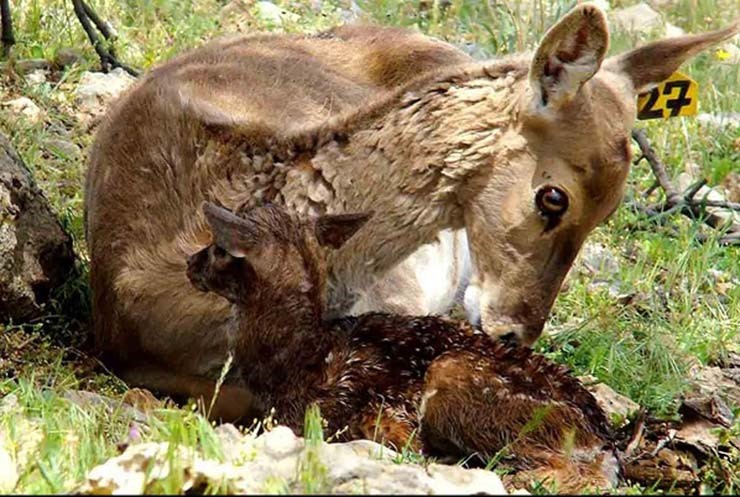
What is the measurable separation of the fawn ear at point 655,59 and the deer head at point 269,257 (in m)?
1.41

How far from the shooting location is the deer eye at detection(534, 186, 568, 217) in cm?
496

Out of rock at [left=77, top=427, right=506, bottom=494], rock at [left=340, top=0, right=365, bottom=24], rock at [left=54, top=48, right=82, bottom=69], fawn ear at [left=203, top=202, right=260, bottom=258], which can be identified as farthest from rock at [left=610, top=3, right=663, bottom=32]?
rock at [left=77, top=427, right=506, bottom=494]

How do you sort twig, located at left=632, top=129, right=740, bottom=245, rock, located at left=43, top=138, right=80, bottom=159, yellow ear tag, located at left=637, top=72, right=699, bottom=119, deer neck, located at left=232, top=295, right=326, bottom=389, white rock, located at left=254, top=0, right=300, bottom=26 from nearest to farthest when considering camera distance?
deer neck, located at left=232, top=295, right=326, bottom=389 < yellow ear tag, located at left=637, top=72, right=699, bottom=119 < rock, located at left=43, top=138, right=80, bottom=159 < twig, located at left=632, top=129, right=740, bottom=245 < white rock, located at left=254, top=0, right=300, bottom=26

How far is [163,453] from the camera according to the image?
3.14m

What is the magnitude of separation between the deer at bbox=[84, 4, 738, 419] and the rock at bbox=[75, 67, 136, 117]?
2200mm

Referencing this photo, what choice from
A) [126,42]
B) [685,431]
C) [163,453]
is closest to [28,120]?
[126,42]

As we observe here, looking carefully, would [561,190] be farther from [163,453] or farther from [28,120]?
[28,120]

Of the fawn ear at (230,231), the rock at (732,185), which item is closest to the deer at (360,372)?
the fawn ear at (230,231)

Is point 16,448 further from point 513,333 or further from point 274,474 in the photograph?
point 513,333

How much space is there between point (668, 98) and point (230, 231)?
2.17 meters

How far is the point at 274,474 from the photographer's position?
3094mm

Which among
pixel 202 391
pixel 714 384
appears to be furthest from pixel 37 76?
pixel 714 384

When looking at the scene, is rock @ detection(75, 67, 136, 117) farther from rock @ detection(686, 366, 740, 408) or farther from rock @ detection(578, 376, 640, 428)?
rock @ detection(686, 366, 740, 408)

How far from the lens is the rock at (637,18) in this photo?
1050 cm
